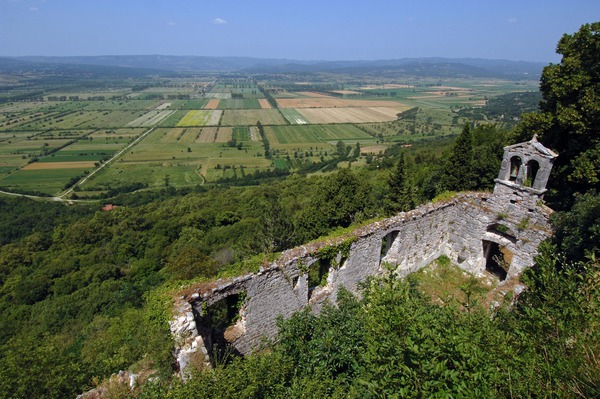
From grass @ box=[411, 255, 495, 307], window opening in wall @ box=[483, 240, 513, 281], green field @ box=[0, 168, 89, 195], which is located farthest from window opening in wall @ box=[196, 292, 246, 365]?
green field @ box=[0, 168, 89, 195]

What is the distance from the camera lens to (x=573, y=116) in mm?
14750

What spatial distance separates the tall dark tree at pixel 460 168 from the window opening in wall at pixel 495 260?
937cm

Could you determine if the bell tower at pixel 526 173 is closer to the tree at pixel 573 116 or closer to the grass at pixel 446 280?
the tree at pixel 573 116

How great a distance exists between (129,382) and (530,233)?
1581cm

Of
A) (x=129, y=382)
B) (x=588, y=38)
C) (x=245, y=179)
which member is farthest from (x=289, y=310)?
(x=245, y=179)

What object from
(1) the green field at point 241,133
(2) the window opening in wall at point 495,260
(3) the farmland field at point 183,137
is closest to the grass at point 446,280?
(2) the window opening in wall at point 495,260

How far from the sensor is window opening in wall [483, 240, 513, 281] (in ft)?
52.9

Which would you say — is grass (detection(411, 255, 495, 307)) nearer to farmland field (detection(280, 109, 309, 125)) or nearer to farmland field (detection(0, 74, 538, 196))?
farmland field (detection(0, 74, 538, 196))

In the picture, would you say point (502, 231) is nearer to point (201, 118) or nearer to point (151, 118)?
point (201, 118)

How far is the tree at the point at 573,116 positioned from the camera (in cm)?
1443

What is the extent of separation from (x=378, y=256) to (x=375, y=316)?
8120 millimetres

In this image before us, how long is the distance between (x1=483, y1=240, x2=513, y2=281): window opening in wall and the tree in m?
3.39

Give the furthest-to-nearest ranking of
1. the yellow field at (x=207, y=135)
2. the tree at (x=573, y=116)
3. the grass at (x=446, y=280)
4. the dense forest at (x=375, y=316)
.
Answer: the yellow field at (x=207, y=135) < the grass at (x=446, y=280) < the tree at (x=573, y=116) < the dense forest at (x=375, y=316)

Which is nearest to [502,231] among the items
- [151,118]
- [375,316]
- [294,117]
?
[375,316]
